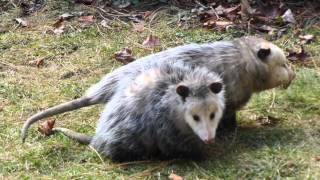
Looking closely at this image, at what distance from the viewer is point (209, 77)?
3211 millimetres

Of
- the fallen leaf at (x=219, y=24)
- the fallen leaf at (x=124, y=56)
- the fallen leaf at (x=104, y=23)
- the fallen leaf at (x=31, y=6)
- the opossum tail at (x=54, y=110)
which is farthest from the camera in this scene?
the fallen leaf at (x=31, y=6)

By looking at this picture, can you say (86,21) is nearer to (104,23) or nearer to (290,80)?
(104,23)

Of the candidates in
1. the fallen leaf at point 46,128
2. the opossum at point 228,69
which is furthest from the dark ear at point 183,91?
the fallen leaf at point 46,128

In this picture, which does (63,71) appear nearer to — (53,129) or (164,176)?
(53,129)

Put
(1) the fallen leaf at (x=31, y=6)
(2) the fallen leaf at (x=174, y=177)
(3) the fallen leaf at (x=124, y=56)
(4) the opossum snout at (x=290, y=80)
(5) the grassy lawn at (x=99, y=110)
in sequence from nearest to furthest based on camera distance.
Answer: (2) the fallen leaf at (x=174, y=177) → (5) the grassy lawn at (x=99, y=110) → (4) the opossum snout at (x=290, y=80) → (3) the fallen leaf at (x=124, y=56) → (1) the fallen leaf at (x=31, y=6)

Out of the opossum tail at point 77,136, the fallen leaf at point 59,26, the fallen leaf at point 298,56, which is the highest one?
the opossum tail at point 77,136

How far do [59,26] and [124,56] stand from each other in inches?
40.6

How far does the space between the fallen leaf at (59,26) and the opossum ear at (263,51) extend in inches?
88.8

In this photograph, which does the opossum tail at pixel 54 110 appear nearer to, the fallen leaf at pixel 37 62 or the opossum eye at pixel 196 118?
the opossum eye at pixel 196 118

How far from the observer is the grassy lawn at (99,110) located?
313cm

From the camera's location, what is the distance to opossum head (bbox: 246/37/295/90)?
3510 millimetres

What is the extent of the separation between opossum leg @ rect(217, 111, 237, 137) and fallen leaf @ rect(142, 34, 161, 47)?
4.90 feet

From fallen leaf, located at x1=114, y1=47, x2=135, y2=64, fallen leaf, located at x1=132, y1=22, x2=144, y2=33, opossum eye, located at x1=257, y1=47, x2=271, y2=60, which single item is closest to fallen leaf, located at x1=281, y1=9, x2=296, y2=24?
fallen leaf, located at x1=132, y1=22, x2=144, y2=33

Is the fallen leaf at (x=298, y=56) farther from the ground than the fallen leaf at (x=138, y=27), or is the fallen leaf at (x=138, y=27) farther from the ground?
the fallen leaf at (x=298, y=56)
